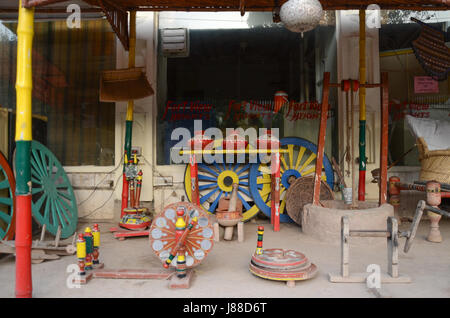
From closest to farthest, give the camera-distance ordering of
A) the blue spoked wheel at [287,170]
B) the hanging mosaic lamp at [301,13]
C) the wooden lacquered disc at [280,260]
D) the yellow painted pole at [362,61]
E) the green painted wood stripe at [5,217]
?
the wooden lacquered disc at [280,260] < the hanging mosaic lamp at [301,13] < the green painted wood stripe at [5,217] < the yellow painted pole at [362,61] < the blue spoked wheel at [287,170]

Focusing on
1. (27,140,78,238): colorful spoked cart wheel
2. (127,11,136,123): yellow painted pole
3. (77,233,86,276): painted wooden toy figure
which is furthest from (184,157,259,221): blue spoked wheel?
(77,233,86,276): painted wooden toy figure

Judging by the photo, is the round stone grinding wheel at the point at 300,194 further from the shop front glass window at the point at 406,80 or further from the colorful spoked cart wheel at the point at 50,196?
the colorful spoked cart wheel at the point at 50,196

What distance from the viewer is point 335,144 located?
5781 mm

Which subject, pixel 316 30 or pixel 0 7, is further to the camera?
pixel 316 30

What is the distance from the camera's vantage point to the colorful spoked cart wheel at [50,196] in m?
4.40

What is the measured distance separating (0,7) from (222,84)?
3294 millimetres

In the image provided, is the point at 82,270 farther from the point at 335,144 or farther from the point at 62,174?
→ the point at 335,144

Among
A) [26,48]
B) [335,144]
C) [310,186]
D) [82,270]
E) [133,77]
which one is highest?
[133,77]

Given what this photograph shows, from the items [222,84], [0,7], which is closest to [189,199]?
[222,84]

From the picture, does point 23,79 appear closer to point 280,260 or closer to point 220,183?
point 280,260

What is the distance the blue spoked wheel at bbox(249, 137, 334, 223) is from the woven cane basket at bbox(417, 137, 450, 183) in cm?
127

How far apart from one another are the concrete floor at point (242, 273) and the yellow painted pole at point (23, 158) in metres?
0.26

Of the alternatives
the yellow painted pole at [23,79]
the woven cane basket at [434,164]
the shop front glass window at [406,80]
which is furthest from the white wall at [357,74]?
the yellow painted pole at [23,79]

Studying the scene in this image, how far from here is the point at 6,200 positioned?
3988 millimetres
